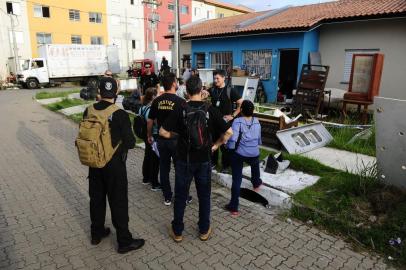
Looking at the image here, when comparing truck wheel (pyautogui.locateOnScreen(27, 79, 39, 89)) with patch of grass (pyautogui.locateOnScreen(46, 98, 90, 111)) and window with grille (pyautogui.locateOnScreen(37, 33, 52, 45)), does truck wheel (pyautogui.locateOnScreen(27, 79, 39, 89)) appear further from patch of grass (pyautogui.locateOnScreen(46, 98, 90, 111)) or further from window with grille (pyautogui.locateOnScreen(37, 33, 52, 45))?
patch of grass (pyautogui.locateOnScreen(46, 98, 90, 111))

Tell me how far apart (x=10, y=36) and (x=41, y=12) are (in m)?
3.87

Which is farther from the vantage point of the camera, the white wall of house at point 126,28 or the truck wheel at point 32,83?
the white wall of house at point 126,28

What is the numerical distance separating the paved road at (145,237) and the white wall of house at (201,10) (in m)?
45.6

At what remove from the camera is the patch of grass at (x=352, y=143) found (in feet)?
21.7

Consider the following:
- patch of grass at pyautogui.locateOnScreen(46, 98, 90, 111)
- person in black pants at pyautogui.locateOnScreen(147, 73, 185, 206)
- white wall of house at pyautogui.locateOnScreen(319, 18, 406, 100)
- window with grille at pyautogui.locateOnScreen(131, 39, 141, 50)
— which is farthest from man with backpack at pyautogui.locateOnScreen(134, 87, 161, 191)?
window with grille at pyautogui.locateOnScreen(131, 39, 141, 50)

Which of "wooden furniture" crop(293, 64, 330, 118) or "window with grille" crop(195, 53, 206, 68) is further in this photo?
"window with grille" crop(195, 53, 206, 68)

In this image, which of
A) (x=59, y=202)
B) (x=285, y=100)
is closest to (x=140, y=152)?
(x=59, y=202)

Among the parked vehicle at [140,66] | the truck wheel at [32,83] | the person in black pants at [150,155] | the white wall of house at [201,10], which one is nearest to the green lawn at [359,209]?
the person in black pants at [150,155]

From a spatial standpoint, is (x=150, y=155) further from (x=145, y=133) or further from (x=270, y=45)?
(x=270, y=45)

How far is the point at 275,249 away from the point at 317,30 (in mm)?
11728

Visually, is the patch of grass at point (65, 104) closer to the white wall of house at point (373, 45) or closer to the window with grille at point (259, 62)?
the window with grille at point (259, 62)

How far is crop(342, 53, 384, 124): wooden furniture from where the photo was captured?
29.1ft

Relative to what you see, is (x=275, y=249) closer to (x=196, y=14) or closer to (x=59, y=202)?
(x=59, y=202)

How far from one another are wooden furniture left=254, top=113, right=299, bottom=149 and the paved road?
2.32 meters
